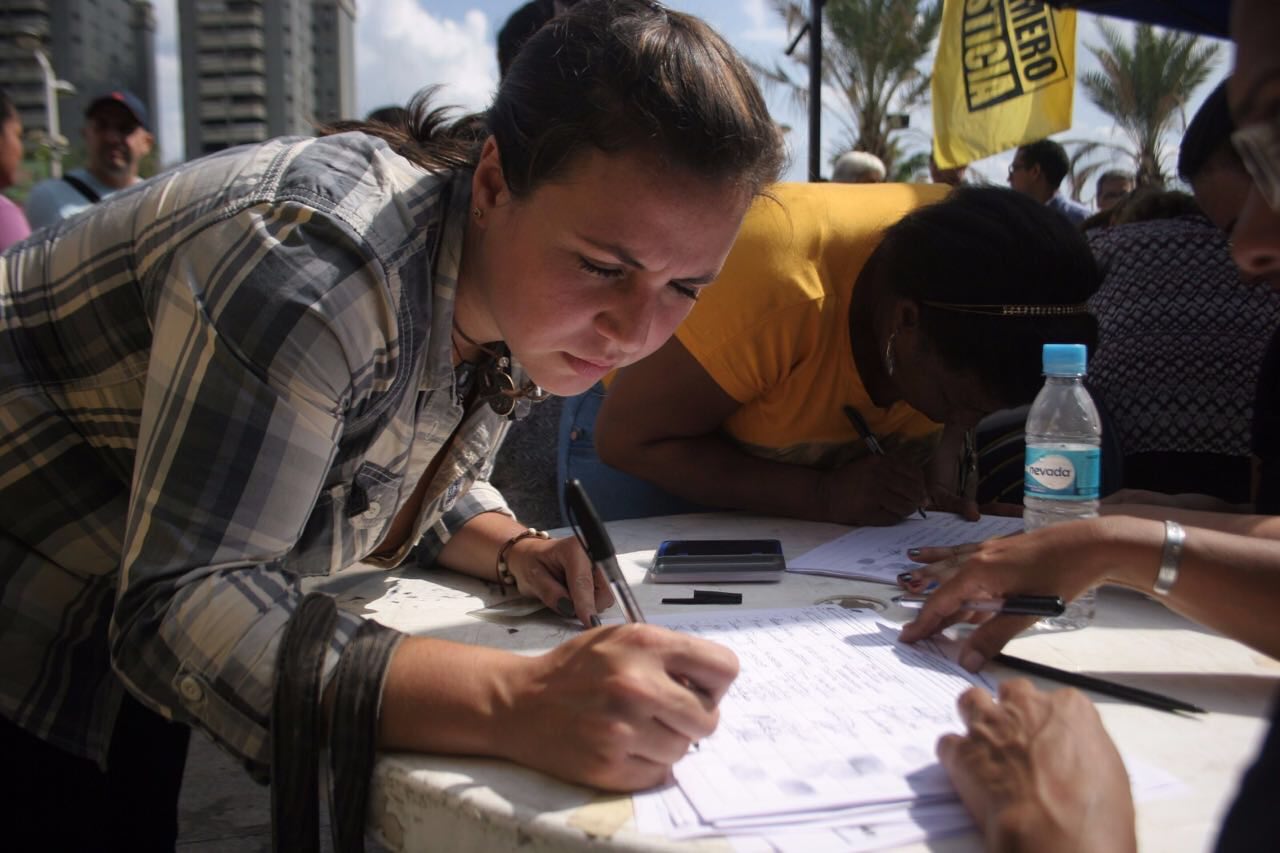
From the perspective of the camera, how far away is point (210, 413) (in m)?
0.88

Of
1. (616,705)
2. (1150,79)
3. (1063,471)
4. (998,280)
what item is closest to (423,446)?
(616,705)

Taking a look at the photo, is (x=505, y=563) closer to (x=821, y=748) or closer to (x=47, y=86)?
(x=821, y=748)

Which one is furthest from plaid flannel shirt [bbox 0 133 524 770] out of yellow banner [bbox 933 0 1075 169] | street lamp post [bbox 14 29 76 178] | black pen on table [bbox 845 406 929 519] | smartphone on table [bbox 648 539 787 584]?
street lamp post [bbox 14 29 76 178]

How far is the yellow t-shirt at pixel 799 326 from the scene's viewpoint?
1866mm

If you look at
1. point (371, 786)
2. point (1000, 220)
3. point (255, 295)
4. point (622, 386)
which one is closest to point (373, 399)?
point (255, 295)

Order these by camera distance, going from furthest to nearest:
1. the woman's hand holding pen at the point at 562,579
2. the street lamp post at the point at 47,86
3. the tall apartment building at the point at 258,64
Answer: the tall apartment building at the point at 258,64 → the street lamp post at the point at 47,86 → the woman's hand holding pen at the point at 562,579

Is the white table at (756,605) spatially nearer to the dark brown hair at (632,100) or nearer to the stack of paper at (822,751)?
the stack of paper at (822,751)

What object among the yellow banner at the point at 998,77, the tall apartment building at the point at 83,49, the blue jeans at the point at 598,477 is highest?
the tall apartment building at the point at 83,49

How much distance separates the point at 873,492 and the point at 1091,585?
0.73 meters

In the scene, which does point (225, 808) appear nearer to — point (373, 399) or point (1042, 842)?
point (373, 399)

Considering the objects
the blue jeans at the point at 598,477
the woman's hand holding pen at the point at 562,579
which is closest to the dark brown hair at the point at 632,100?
the woman's hand holding pen at the point at 562,579

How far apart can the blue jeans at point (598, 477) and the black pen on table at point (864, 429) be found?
390 millimetres

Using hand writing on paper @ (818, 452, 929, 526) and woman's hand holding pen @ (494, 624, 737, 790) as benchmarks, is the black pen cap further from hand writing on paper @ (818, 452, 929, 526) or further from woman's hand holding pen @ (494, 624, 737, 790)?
hand writing on paper @ (818, 452, 929, 526)

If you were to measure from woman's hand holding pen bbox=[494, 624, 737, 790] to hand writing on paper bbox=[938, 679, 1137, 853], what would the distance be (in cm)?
22
